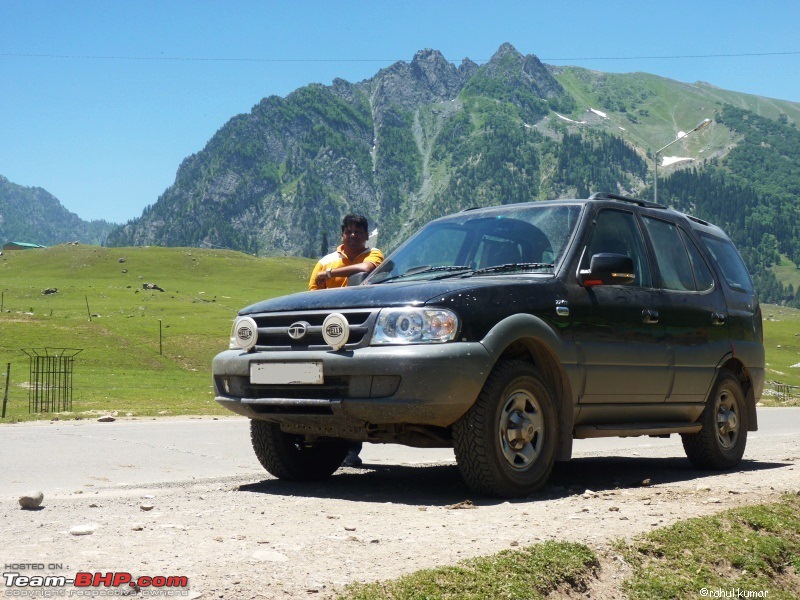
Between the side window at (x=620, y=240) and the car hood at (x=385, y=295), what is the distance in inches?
34.5

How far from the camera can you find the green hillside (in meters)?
29.1

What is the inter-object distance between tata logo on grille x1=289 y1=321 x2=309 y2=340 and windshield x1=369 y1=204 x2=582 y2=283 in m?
1.18

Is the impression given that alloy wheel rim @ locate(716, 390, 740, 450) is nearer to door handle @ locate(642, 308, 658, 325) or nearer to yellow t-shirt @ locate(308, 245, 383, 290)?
door handle @ locate(642, 308, 658, 325)

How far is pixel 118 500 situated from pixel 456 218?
349 cm

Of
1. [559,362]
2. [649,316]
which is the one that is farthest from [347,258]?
[559,362]

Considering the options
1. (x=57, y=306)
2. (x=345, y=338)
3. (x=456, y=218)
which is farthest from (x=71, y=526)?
→ (x=57, y=306)

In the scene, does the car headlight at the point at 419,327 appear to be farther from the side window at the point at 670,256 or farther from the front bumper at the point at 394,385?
the side window at the point at 670,256

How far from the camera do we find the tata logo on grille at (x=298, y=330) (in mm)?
6293

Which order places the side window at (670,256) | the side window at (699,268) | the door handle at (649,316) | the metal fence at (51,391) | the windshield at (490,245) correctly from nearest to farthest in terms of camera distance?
the windshield at (490,245)
the door handle at (649,316)
the side window at (670,256)
the side window at (699,268)
the metal fence at (51,391)

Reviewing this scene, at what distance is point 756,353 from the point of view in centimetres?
905

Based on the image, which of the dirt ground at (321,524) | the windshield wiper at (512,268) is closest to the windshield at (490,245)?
the windshield wiper at (512,268)

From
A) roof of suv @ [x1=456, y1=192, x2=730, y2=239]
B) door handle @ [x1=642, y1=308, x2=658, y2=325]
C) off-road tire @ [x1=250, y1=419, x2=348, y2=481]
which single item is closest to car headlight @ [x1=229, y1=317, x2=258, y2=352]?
off-road tire @ [x1=250, y1=419, x2=348, y2=481]

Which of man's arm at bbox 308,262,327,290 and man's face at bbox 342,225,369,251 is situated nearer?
man's arm at bbox 308,262,327,290

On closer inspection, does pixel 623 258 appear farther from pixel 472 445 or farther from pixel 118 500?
pixel 118 500
